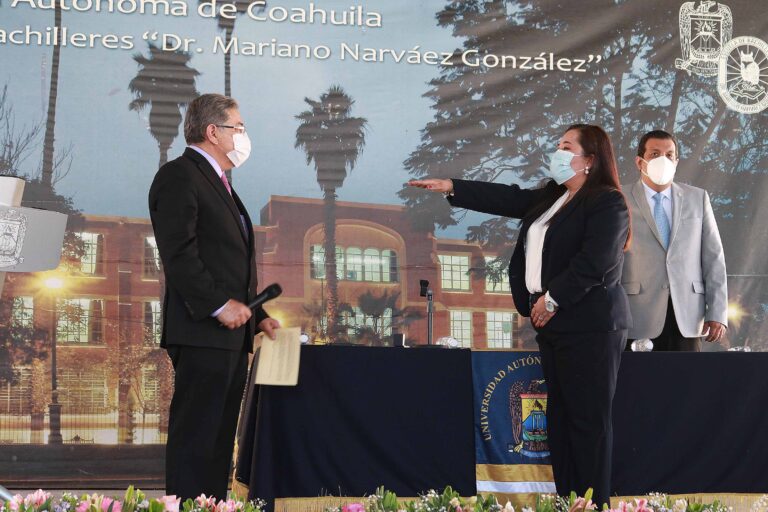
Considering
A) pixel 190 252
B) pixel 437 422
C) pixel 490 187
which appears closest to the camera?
pixel 190 252

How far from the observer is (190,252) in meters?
2.87

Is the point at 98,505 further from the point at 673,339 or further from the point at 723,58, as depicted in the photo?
the point at 723,58

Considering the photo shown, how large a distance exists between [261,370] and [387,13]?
2465 millimetres

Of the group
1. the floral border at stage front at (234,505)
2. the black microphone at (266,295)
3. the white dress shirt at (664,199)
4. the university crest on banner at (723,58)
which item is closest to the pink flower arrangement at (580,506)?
the floral border at stage front at (234,505)

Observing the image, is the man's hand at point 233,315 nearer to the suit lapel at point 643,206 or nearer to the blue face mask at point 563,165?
the blue face mask at point 563,165

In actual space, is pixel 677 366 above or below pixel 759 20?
below

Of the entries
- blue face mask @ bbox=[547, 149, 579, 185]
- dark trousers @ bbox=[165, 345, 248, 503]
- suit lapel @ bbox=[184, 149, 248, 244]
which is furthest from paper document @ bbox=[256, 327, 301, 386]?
blue face mask @ bbox=[547, 149, 579, 185]

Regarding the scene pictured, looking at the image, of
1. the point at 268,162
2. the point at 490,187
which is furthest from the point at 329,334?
the point at 490,187

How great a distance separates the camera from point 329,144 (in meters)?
4.81

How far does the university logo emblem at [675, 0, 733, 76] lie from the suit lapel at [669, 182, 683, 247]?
1445mm

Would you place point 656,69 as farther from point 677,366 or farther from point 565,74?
point 677,366

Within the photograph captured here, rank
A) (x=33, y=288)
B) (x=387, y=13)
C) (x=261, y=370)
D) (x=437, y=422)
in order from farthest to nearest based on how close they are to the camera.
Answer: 1. (x=387, y=13)
2. (x=33, y=288)
3. (x=437, y=422)
4. (x=261, y=370)

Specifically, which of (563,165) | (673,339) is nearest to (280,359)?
(563,165)

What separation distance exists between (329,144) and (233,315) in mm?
2055
